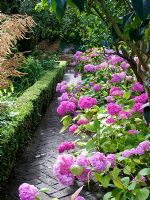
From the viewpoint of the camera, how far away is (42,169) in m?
3.82

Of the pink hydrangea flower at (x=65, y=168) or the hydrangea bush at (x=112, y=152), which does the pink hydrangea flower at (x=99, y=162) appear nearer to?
the hydrangea bush at (x=112, y=152)

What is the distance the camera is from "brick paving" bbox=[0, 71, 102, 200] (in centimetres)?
320

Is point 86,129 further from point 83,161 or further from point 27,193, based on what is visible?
point 27,193

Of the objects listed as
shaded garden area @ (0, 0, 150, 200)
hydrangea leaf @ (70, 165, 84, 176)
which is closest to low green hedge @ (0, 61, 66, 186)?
shaded garden area @ (0, 0, 150, 200)

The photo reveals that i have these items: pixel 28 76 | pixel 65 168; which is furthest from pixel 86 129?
pixel 28 76

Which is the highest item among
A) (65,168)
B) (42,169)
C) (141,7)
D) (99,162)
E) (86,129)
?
(141,7)

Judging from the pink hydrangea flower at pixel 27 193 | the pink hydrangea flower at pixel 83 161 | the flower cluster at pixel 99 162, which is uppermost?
the pink hydrangea flower at pixel 27 193

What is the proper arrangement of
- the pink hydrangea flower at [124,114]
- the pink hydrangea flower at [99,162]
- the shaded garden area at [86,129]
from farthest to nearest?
the pink hydrangea flower at [124,114] < the pink hydrangea flower at [99,162] < the shaded garden area at [86,129]

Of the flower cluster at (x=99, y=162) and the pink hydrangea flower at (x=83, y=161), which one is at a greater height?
the flower cluster at (x=99, y=162)

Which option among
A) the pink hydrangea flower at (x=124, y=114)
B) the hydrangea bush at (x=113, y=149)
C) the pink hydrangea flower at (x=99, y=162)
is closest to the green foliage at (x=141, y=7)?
the hydrangea bush at (x=113, y=149)

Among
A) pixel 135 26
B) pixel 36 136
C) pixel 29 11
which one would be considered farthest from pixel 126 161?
pixel 29 11

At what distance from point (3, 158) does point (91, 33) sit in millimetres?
4516

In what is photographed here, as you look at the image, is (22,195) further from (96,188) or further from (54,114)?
(54,114)

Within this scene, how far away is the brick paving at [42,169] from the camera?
126 inches
